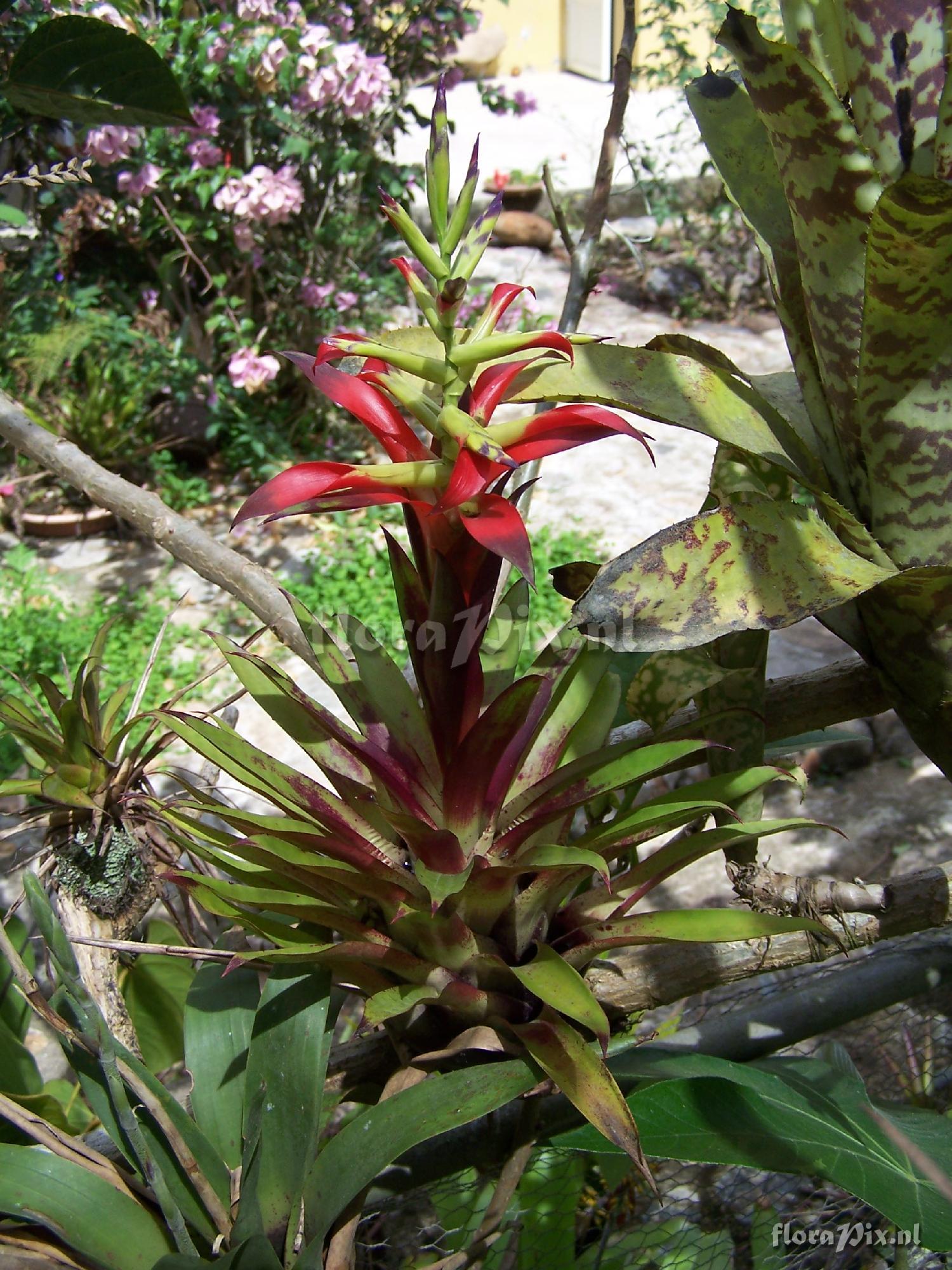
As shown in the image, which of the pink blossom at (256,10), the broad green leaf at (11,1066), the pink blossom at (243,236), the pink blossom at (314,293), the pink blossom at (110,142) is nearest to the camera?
the broad green leaf at (11,1066)

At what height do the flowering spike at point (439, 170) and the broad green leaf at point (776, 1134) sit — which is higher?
the flowering spike at point (439, 170)

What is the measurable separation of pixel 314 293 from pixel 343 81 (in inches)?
29.4

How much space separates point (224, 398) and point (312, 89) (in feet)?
3.79

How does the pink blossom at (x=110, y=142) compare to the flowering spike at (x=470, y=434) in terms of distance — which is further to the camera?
the pink blossom at (x=110, y=142)

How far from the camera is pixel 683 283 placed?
18.9ft

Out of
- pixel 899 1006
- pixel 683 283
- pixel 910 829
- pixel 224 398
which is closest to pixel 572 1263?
pixel 899 1006

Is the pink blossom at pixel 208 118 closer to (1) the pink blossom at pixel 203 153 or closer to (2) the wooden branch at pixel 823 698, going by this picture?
(1) the pink blossom at pixel 203 153

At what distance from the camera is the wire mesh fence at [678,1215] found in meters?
0.89

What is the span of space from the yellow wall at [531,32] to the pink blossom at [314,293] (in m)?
8.01

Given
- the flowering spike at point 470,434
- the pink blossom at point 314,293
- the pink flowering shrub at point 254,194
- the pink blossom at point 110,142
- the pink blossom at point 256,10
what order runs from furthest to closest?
the pink blossom at point 314,293, the pink flowering shrub at point 254,194, the pink blossom at point 256,10, the pink blossom at point 110,142, the flowering spike at point 470,434

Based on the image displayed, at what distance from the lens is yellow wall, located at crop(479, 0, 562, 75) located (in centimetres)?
1018

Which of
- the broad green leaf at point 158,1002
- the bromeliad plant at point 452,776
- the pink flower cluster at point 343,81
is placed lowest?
the broad green leaf at point 158,1002

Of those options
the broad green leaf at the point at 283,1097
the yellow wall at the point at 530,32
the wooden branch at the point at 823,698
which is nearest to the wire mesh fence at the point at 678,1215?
the broad green leaf at the point at 283,1097

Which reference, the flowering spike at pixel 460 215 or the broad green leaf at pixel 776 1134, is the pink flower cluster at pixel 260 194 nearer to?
the flowering spike at pixel 460 215
